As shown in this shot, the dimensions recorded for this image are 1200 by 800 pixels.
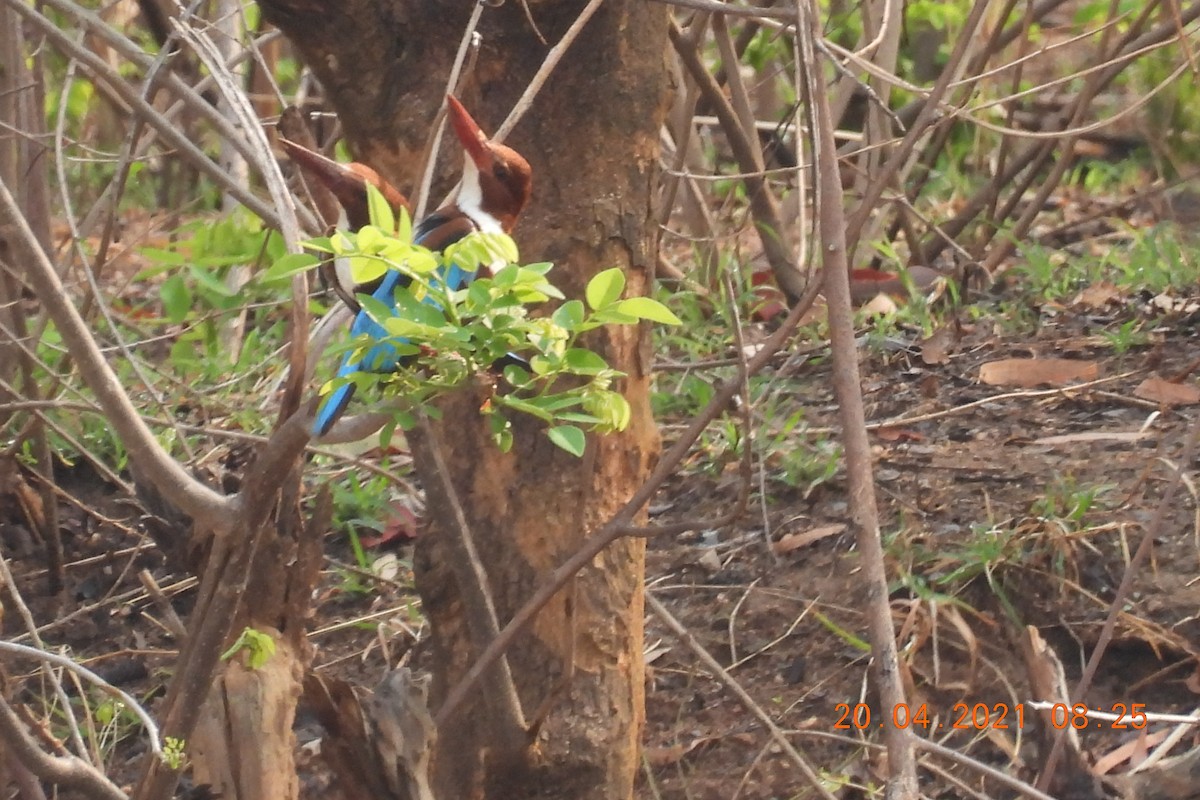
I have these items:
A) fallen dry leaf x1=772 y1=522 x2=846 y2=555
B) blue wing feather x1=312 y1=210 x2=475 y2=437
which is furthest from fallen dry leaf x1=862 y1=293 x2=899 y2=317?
blue wing feather x1=312 y1=210 x2=475 y2=437

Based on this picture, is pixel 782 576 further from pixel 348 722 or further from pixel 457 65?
pixel 457 65

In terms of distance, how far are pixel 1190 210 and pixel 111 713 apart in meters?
3.70

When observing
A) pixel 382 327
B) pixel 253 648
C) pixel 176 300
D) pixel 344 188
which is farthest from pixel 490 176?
pixel 176 300

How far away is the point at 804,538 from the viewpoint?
8.22ft

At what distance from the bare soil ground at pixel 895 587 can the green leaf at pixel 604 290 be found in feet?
3.31

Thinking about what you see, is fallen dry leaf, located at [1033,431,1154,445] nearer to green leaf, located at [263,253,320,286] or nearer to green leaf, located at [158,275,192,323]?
green leaf, located at [158,275,192,323]

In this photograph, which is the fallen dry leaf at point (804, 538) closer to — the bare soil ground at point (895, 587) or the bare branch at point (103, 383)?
the bare soil ground at point (895, 587)

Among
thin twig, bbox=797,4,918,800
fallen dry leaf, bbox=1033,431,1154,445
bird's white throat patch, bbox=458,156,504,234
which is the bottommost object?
fallen dry leaf, bbox=1033,431,1154,445

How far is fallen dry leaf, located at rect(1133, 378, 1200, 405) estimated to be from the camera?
8.77ft

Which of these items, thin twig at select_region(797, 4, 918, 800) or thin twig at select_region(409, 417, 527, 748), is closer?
Answer: thin twig at select_region(797, 4, 918, 800)

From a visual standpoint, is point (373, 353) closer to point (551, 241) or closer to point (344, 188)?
point (344, 188)
